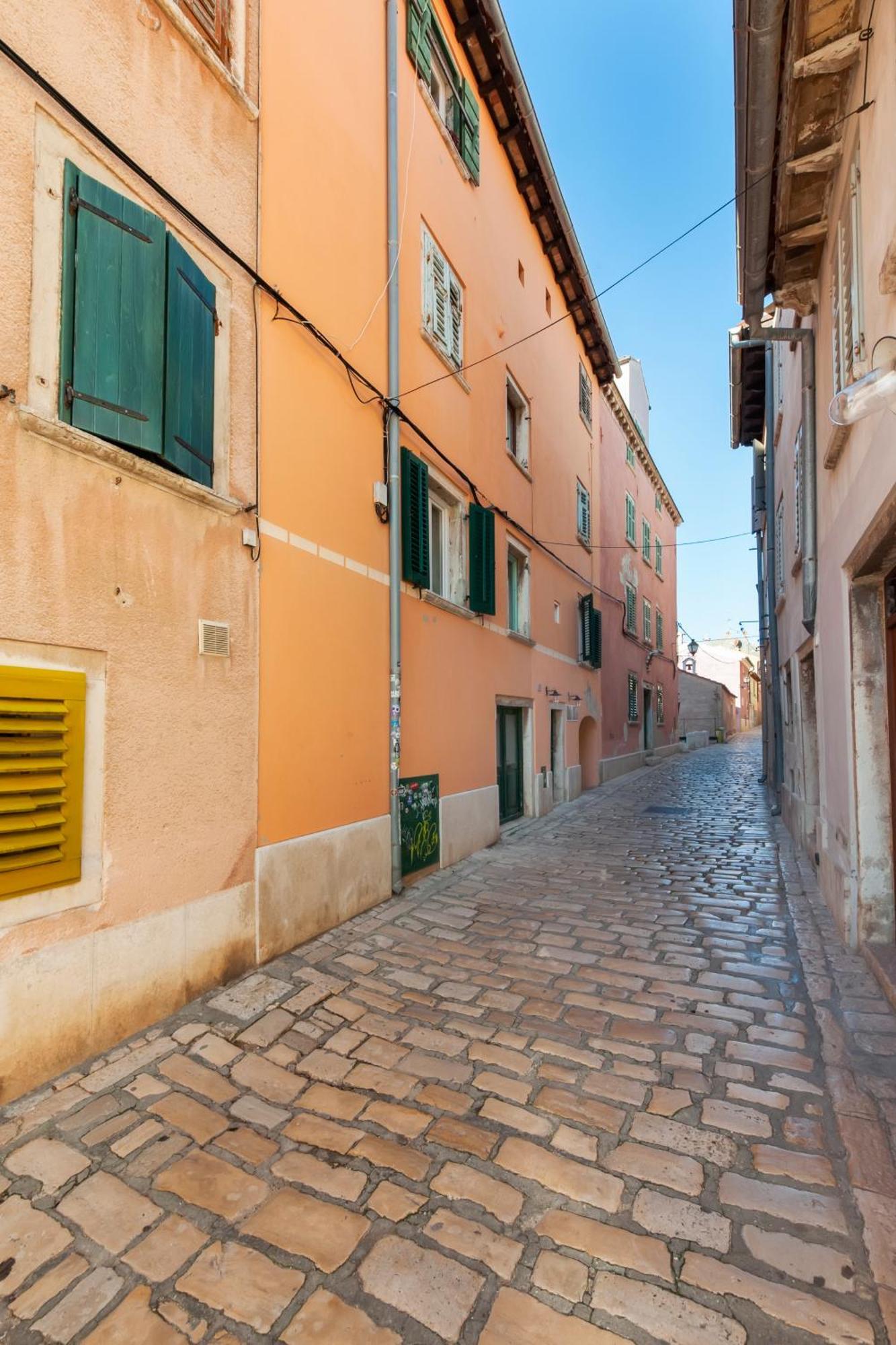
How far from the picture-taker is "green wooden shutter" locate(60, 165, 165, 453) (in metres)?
3.29

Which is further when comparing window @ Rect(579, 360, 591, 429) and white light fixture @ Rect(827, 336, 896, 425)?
window @ Rect(579, 360, 591, 429)

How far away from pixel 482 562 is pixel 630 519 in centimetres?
1285

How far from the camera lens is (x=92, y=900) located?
10.8ft

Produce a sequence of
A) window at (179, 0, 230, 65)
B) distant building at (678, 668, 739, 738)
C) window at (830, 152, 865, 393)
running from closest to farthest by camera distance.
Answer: window at (830, 152, 865, 393) < window at (179, 0, 230, 65) < distant building at (678, 668, 739, 738)

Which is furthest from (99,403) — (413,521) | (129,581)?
(413,521)

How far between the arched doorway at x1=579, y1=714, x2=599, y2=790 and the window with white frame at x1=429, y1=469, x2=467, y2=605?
7.29m

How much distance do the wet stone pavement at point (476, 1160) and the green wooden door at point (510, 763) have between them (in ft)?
17.1

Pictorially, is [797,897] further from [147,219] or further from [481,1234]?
[147,219]

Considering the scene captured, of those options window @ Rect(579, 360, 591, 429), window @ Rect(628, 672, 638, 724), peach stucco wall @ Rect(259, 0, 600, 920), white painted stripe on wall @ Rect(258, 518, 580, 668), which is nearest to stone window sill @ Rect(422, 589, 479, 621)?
peach stucco wall @ Rect(259, 0, 600, 920)

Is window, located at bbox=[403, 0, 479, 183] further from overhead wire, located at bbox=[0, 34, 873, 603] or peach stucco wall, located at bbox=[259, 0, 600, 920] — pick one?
overhead wire, located at bbox=[0, 34, 873, 603]

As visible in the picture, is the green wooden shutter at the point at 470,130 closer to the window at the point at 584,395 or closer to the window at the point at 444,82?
the window at the point at 444,82

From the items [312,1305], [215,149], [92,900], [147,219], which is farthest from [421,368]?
[312,1305]

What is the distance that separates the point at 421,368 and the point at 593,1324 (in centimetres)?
769

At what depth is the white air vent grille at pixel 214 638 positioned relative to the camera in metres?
4.01
